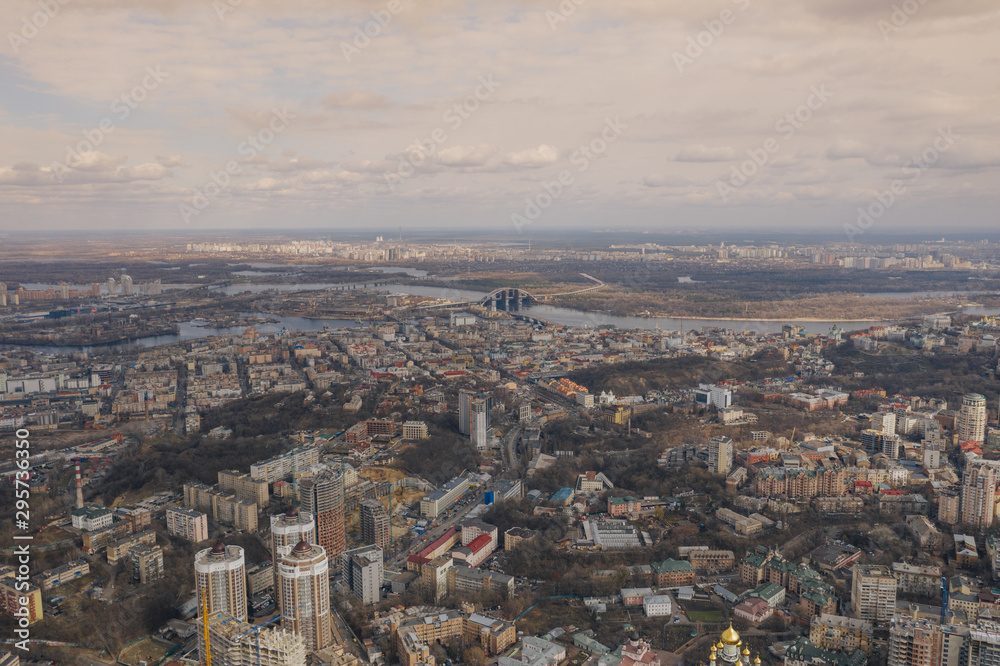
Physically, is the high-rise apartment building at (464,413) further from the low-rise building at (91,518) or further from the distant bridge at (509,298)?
the distant bridge at (509,298)

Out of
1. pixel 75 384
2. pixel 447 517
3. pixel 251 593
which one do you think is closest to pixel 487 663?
pixel 251 593

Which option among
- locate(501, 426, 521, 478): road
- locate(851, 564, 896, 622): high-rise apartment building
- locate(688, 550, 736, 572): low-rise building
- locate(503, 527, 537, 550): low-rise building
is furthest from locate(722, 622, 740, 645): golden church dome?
locate(501, 426, 521, 478): road

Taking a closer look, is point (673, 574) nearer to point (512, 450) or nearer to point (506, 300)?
point (512, 450)

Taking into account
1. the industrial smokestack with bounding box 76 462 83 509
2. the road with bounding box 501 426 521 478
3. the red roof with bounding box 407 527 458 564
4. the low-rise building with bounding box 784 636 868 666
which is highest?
Answer: the industrial smokestack with bounding box 76 462 83 509

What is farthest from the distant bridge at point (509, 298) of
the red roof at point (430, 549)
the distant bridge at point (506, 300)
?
the red roof at point (430, 549)

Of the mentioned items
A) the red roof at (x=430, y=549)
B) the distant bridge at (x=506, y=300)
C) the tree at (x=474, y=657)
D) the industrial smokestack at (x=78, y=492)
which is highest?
the distant bridge at (x=506, y=300)

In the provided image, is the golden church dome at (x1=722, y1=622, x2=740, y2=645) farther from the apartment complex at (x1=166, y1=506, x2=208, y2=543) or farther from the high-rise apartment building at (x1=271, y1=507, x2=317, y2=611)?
the apartment complex at (x1=166, y1=506, x2=208, y2=543)
